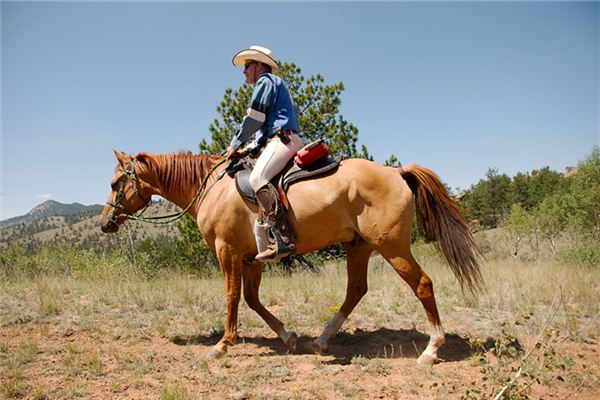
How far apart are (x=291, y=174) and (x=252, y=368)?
7.50 feet

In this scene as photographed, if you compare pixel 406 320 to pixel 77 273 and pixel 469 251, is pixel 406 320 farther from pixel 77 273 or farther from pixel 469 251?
pixel 77 273

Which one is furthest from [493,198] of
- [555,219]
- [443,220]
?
[443,220]

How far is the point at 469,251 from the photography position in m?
4.28

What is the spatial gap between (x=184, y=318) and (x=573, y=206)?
23827 millimetres

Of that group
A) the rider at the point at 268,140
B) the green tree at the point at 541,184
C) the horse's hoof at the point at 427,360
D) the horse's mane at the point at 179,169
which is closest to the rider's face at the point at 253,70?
the rider at the point at 268,140

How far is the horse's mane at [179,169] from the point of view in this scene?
520cm

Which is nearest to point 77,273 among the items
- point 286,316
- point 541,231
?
point 286,316

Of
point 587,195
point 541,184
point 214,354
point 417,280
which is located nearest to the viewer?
point 417,280

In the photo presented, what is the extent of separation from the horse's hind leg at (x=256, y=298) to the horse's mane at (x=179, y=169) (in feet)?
4.81

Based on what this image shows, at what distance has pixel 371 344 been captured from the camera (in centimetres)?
470

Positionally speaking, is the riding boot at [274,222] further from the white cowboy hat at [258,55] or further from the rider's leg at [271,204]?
the white cowboy hat at [258,55]

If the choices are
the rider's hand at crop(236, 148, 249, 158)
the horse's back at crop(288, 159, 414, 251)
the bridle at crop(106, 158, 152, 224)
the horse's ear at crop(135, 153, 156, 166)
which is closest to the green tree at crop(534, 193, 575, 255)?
the horse's back at crop(288, 159, 414, 251)

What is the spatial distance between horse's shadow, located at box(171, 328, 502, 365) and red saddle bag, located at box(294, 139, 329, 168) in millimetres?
2363

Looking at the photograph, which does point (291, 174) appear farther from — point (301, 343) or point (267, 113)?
point (301, 343)
